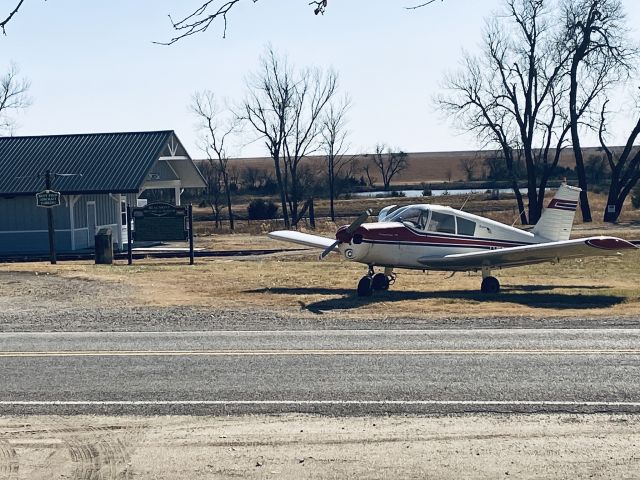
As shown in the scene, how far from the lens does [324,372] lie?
11.2 meters

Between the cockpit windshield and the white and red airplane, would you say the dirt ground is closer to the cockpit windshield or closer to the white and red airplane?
the white and red airplane

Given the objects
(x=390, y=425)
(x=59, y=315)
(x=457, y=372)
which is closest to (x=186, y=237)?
(x=59, y=315)

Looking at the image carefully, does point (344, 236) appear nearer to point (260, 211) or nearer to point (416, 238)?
point (416, 238)

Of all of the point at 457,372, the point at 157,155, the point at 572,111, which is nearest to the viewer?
the point at 457,372

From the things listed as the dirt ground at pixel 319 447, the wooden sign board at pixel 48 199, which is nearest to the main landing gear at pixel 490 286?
the dirt ground at pixel 319 447

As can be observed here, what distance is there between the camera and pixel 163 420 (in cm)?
897

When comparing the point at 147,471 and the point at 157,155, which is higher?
the point at 157,155

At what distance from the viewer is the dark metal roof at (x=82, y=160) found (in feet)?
122

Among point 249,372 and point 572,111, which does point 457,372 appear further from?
point 572,111

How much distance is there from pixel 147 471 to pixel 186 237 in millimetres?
23149

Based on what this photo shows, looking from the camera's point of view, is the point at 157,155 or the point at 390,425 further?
the point at 157,155

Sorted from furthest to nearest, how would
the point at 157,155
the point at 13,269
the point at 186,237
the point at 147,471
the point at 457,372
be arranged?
the point at 157,155 < the point at 186,237 < the point at 13,269 < the point at 457,372 < the point at 147,471

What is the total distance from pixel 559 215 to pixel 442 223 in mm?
3057

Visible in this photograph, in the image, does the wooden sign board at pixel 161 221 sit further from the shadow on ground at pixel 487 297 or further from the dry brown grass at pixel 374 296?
the shadow on ground at pixel 487 297
